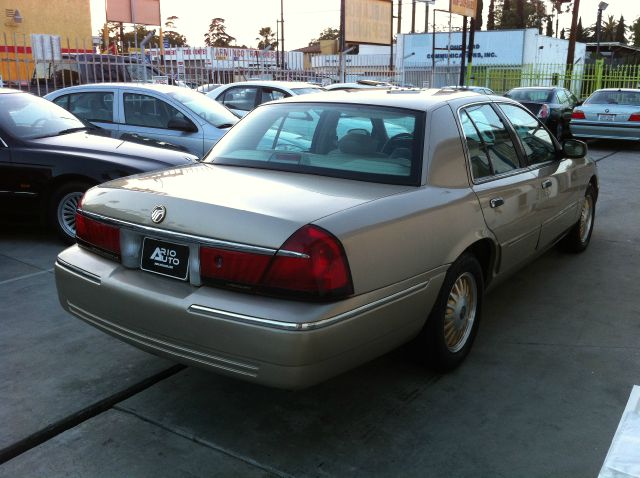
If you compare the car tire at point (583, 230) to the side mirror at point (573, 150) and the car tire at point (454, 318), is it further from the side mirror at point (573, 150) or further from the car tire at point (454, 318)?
the car tire at point (454, 318)

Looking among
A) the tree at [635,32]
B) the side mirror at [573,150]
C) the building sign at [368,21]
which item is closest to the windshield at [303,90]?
the side mirror at [573,150]

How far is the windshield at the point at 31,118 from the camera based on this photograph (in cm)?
629

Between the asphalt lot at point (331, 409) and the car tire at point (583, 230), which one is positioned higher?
the car tire at point (583, 230)

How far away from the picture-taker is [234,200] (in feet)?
9.50

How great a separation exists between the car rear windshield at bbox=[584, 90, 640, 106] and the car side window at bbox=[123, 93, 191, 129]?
37.2 feet

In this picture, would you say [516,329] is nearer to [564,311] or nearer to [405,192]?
[564,311]

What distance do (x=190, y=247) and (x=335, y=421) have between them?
3.71 feet

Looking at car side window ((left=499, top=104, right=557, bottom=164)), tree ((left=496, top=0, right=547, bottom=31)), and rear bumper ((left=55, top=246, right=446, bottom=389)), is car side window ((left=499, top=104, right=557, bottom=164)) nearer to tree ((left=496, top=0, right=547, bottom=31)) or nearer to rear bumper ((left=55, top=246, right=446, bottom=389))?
rear bumper ((left=55, top=246, right=446, bottom=389))

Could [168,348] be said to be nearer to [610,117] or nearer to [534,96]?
[610,117]

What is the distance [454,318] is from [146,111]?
6114mm

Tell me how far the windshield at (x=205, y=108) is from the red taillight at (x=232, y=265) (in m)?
5.93

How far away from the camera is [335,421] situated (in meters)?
3.14

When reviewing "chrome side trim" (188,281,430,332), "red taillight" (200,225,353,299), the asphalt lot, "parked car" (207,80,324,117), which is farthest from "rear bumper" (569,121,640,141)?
"red taillight" (200,225,353,299)

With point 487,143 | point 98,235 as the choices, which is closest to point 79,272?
point 98,235
